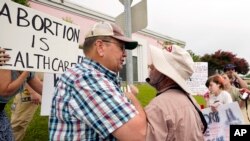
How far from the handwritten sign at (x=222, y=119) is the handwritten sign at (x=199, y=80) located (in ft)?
25.2

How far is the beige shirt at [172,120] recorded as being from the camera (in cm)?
212

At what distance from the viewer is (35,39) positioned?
11.9 feet

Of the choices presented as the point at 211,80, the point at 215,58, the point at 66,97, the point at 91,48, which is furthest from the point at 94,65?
the point at 215,58

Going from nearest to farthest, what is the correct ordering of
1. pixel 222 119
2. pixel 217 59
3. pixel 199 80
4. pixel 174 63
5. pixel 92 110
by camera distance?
pixel 92 110
pixel 174 63
pixel 222 119
pixel 199 80
pixel 217 59

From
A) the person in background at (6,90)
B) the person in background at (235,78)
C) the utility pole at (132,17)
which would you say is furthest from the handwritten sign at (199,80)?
the person in background at (6,90)

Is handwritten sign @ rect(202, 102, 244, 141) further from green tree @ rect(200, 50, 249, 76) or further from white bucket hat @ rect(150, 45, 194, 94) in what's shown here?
green tree @ rect(200, 50, 249, 76)

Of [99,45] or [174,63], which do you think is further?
[174,63]

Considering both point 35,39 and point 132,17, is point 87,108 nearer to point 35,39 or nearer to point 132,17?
point 35,39

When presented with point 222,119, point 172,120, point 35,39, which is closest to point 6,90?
point 35,39

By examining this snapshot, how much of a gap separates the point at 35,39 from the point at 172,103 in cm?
176

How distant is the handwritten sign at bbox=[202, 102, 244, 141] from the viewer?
5281 mm

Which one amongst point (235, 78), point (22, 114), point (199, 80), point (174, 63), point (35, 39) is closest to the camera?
point (174, 63)

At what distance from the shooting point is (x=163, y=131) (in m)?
2.14

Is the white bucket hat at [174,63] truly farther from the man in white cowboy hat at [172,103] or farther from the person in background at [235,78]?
the person in background at [235,78]
